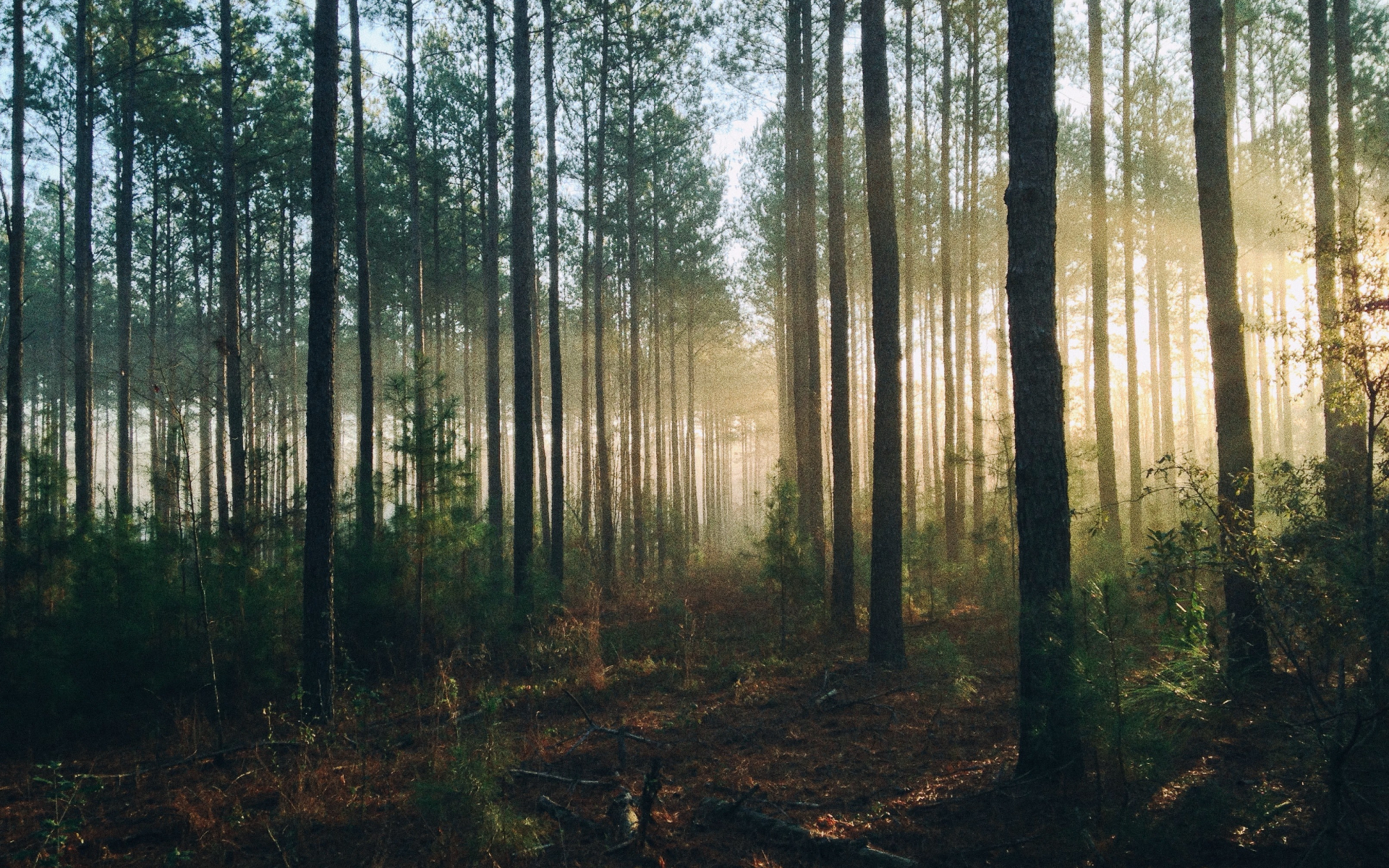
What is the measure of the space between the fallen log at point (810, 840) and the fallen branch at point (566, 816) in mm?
758

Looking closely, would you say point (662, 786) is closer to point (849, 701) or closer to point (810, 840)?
point (810, 840)

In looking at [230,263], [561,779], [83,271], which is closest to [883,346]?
[561,779]

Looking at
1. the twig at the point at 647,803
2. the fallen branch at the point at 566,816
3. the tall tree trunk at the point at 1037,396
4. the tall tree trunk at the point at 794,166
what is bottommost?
the fallen branch at the point at 566,816

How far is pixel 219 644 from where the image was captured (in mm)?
7531

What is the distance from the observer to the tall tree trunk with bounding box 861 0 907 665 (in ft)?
27.0

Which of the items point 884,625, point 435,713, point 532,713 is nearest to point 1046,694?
point 884,625

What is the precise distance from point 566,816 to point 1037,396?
174 inches

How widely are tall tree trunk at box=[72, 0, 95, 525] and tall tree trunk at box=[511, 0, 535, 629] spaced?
274 inches

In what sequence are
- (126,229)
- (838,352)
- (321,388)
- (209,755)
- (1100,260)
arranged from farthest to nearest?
(126,229) < (1100,260) < (838,352) < (321,388) < (209,755)

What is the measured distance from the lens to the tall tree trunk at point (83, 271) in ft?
38.4

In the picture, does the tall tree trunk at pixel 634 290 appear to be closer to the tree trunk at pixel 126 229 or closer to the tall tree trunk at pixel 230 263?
the tall tree trunk at pixel 230 263

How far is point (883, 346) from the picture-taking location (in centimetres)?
825

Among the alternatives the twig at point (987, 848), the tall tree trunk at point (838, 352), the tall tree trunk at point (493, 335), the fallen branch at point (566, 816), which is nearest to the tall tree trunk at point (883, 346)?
the tall tree trunk at point (838, 352)

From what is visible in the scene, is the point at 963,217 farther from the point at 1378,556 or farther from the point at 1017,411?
the point at 1378,556
